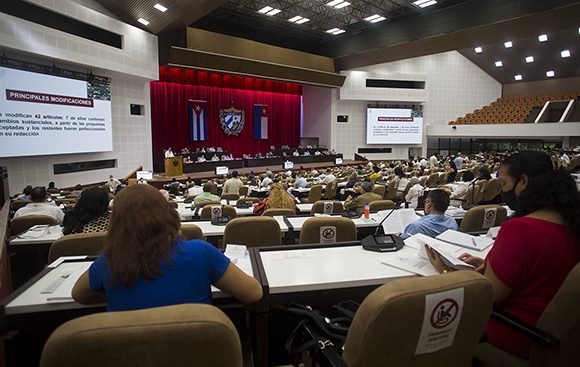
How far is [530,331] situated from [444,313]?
55 centimetres

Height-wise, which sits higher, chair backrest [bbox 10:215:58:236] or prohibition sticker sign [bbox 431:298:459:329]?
prohibition sticker sign [bbox 431:298:459:329]

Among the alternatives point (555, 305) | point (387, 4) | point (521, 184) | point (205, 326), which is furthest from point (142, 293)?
point (387, 4)

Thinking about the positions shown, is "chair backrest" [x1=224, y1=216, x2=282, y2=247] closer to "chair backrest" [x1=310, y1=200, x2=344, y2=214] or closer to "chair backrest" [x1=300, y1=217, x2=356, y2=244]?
"chair backrest" [x1=300, y1=217, x2=356, y2=244]

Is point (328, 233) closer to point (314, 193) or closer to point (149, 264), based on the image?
point (149, 264)

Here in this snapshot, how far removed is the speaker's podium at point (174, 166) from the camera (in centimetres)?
Answer: 1217

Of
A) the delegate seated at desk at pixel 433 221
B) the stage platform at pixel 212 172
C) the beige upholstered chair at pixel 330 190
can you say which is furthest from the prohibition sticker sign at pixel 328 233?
the stage platform at pixel 212 172

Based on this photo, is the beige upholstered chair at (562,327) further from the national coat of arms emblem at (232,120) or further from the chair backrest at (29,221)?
the national coat of arms emblem at (232,120)

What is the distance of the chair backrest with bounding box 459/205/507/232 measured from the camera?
3.47m

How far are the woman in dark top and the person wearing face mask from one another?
2659 mm

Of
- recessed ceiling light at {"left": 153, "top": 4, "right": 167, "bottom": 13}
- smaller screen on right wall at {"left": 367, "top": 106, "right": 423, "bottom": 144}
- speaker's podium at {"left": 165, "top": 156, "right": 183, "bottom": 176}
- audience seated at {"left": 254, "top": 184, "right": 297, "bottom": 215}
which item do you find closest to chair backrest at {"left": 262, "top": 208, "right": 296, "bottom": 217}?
audience seated at {"left": 254, "top": 184, "right": 297, "bottom": 215}

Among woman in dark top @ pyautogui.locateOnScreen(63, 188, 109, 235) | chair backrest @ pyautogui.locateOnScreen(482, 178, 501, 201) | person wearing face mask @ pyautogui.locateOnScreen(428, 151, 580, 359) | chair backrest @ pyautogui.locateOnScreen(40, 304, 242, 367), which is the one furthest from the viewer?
chair backrest @ pyautogui.locateOnScreen(482, 178, 501, 201)

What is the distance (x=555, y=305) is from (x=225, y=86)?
1683 cm

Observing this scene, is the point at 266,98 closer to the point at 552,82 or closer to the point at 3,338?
the point at 552,82

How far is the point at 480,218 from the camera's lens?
11.6 feet
